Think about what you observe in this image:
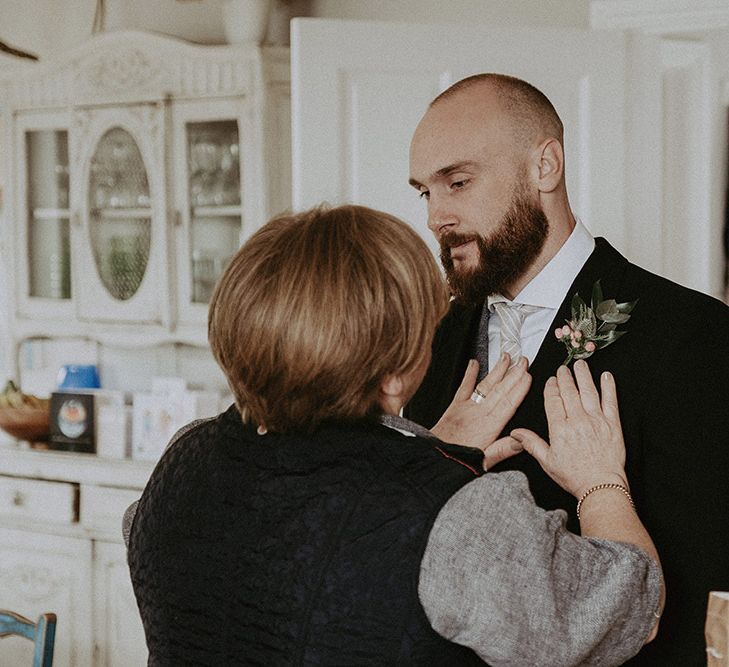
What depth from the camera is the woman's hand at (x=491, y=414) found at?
61.0 inches

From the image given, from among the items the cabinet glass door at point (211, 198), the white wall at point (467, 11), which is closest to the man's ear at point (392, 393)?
the white wall at point (467, 11)

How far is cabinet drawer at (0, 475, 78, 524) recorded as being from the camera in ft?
12.0

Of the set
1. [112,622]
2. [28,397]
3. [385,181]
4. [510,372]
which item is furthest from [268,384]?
[28,397]

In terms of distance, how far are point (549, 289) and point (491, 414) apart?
26 cm

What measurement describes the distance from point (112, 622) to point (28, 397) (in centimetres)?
97

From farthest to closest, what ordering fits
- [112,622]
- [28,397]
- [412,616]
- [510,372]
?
[28,397]
[112,622]
[510,372]
[412,616]

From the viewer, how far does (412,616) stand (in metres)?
0.99

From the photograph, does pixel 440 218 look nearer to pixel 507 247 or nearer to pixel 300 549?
pixel 507 247

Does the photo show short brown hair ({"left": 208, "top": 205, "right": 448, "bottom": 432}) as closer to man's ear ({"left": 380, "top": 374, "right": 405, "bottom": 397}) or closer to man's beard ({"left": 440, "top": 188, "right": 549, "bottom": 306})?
man's ear ({"left": 380, "top": 374, "right": 405, "bottom": 397})

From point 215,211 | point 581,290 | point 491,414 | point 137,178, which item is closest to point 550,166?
point 581,290

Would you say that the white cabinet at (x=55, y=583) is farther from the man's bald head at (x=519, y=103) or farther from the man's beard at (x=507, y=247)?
the man's bald head at (x=519, y=103)

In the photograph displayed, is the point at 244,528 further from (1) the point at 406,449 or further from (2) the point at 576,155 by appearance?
(2) the point at 576,155

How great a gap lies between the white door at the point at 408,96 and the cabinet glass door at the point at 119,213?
1.54 meters

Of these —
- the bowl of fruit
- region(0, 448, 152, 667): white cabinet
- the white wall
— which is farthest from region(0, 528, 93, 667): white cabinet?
the white wall
